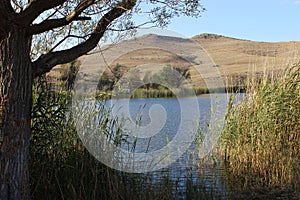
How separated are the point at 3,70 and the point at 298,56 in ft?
16.4

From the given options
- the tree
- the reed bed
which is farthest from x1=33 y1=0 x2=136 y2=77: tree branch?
the reed bed

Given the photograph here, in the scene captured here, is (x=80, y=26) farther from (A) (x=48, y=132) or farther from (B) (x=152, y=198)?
(B) (x=152, y=198)

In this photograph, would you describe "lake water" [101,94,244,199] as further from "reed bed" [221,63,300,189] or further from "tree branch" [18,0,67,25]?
"tree branch" [18,0,67,25]

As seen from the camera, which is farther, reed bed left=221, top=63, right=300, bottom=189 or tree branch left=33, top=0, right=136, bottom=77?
reed bed left=221, top=63, right=300, bottom=189

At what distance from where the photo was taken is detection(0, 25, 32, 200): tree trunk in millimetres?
3516

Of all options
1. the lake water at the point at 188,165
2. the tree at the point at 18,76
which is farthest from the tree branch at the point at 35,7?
the lake water at the point at 188,165

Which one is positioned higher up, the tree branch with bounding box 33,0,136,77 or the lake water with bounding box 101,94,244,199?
the tree branch with bounding box 33,0,136,77

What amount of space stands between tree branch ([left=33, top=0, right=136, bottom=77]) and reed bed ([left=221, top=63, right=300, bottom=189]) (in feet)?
→ 9.94

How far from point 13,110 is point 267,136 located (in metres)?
3.84

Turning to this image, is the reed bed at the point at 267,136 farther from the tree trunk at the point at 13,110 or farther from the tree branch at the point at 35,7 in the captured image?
the tree branch at the point at 35,7

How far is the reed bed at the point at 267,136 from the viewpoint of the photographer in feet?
18.7

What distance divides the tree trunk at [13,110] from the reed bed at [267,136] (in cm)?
330

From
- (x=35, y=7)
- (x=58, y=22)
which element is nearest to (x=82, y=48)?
(x=58, y=22)

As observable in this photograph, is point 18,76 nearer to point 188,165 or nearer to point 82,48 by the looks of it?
point 82,48
